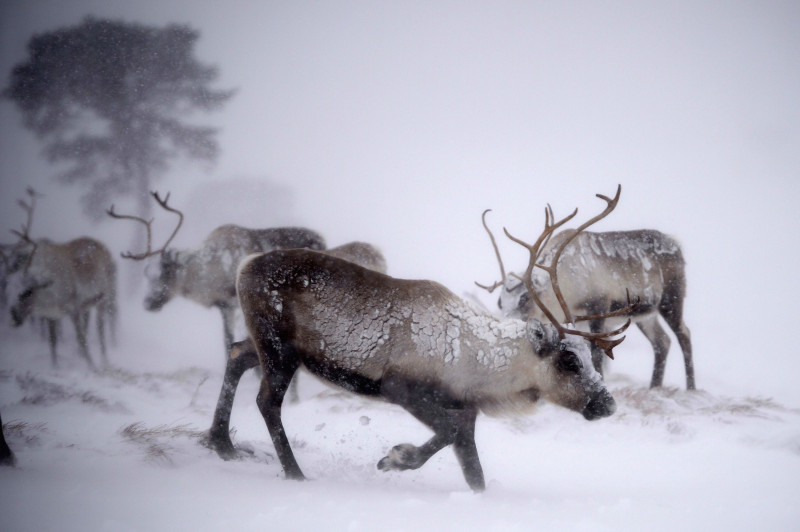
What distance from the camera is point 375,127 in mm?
18734

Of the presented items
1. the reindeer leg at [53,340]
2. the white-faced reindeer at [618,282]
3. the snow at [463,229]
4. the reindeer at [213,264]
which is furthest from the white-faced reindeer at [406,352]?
the reindeer leg at [53,340]

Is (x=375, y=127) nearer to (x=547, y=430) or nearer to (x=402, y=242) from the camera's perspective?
(x=402, y=242)

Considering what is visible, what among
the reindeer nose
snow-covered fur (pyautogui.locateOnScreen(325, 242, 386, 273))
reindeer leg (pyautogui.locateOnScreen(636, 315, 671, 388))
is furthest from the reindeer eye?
snow-covered fur (pyautogui.locateOnScreen(325, 242, 386, 273))

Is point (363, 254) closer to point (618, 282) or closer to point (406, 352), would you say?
point (618, 282)

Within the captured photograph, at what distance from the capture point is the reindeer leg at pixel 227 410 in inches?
146

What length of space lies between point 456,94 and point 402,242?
24.1ft

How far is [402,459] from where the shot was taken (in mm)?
3174

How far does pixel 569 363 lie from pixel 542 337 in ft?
0.84

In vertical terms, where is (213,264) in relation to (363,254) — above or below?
below

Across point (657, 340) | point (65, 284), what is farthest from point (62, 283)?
point (657, 340)

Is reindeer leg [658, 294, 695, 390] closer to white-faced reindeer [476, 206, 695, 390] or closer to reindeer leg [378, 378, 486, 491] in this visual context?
white-faced reindeer [476, 206, 695, 390]

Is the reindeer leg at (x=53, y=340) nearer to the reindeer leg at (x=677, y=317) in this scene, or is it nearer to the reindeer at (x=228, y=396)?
the reindeer at (x=228, y=396)

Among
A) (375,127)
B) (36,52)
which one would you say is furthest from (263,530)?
(375,127)

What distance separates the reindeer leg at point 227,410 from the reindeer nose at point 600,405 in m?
2.54
